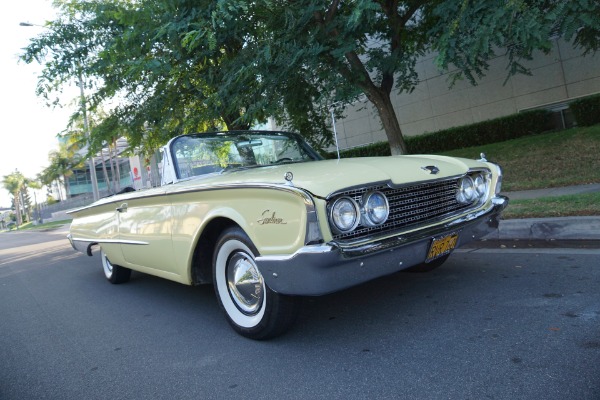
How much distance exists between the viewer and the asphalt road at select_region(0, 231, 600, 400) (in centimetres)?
240

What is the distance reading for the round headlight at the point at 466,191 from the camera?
362 centimetres

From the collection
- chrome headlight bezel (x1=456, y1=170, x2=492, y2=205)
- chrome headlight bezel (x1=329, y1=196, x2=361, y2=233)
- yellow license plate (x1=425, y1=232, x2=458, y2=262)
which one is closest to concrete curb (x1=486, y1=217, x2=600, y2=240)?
chrome headlight bezel (x1=456, y1=170, x2=492, y2=205)

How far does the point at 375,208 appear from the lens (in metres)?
2.94

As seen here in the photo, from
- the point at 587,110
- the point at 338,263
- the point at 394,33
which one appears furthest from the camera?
the point at 587,110

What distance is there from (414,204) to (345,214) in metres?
0.69

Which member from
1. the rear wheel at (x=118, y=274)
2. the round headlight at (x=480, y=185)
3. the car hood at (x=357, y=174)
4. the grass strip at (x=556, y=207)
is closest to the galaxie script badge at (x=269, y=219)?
the car hood at (x=357, y=174)

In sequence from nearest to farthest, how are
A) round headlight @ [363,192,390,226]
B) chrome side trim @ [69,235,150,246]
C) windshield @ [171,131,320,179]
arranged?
round headlight @ [363,192,390,226], windshield @ [171,131,320,179], chrome side trim @ [69,235,150,246]

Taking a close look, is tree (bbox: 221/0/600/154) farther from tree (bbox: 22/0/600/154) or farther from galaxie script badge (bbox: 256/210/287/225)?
galaxie script badge (bbox: 256/210/287/225)

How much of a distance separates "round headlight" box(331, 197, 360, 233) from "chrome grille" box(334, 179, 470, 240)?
0.04m

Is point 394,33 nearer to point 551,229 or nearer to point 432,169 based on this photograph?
point 551,229

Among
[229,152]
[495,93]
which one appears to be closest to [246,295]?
[229,152]

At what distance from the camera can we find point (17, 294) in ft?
21.2

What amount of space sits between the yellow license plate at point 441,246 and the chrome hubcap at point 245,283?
1187mm

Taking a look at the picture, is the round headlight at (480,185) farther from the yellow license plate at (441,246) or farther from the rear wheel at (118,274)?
the rear wheel at (118,274)
